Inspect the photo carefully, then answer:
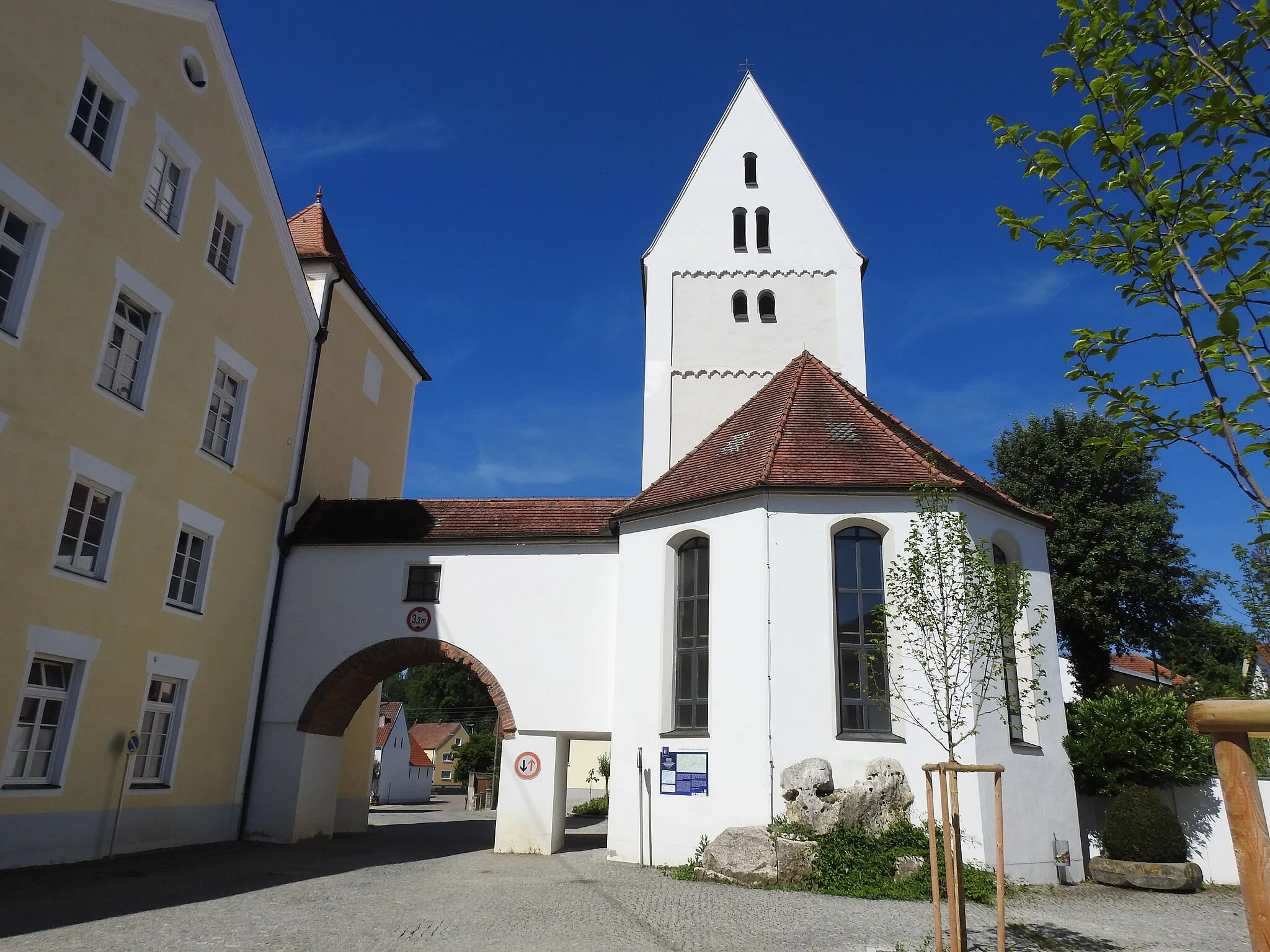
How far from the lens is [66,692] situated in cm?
1281

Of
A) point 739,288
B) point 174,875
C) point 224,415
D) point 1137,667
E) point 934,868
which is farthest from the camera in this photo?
point 1137,667

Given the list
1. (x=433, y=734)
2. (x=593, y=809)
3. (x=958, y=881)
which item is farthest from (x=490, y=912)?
(x=433, y=734)

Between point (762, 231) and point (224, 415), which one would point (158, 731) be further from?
point (762, 231)

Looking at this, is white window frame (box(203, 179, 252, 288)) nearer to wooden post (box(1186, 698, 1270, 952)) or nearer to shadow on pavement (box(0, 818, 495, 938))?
shadow on pavement (box(0, 818, 495, 938))

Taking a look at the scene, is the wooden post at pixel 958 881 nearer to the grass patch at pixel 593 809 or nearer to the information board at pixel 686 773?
the information board at pixel 686 773

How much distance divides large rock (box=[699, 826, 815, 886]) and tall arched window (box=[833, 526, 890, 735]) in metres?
1.90

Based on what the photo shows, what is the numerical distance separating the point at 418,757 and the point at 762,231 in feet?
136

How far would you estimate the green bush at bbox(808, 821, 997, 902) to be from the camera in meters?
11.7

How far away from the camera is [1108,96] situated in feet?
17.9

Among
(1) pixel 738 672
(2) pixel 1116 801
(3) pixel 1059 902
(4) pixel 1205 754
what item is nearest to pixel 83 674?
(1) pixel 738 672

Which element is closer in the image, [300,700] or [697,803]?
[697,803]

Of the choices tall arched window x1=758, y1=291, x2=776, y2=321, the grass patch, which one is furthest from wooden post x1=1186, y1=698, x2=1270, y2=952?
the grass patch

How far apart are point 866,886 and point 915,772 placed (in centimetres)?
191

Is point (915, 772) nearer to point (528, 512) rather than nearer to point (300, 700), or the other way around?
point (528, 512)
